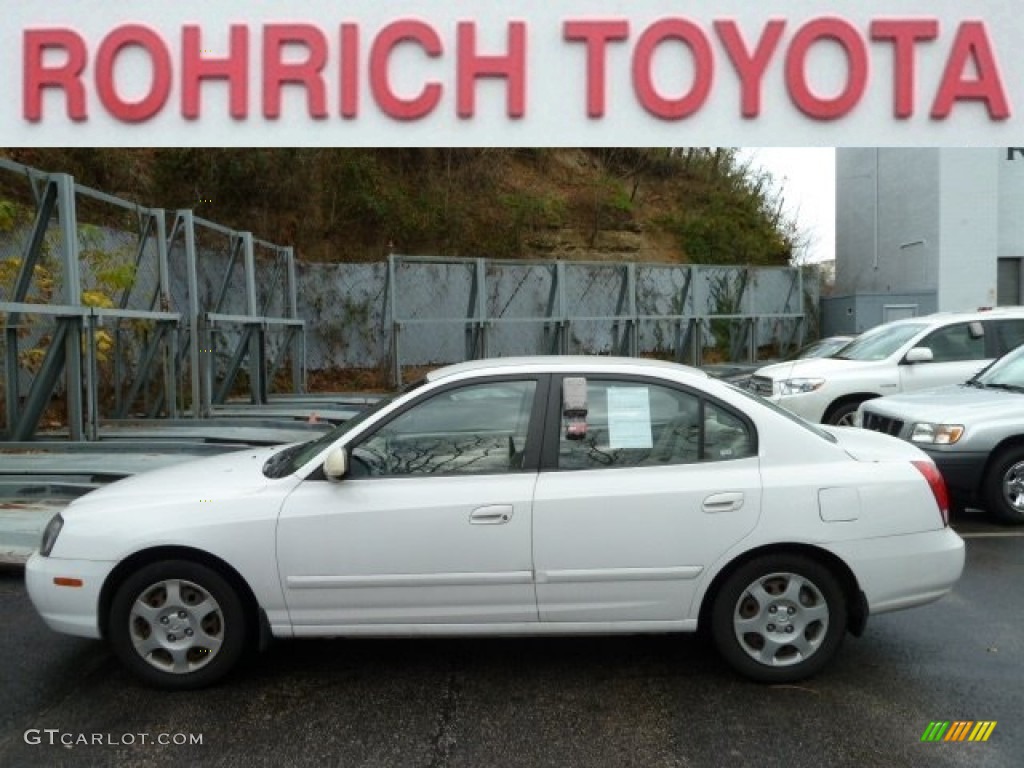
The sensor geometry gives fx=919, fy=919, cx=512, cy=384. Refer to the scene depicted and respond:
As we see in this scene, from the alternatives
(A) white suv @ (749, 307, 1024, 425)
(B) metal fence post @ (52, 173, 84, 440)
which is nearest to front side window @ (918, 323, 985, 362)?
(A) white suv @ (749, 307, 1024, 425)

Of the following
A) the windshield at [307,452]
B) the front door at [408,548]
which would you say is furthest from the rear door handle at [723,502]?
the windshield at [307,452]

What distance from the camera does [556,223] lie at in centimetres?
2186

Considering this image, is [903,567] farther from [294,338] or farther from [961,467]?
[294,338]

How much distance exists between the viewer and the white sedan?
13.2 ft

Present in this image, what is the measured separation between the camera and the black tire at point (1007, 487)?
709cm

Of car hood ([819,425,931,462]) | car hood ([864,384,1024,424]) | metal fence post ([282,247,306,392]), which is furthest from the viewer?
metal fence post ([282,247,306,392])

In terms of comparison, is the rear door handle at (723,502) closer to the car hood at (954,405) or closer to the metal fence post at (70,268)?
the car hood at (954,405)

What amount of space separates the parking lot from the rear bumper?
1.31 feet

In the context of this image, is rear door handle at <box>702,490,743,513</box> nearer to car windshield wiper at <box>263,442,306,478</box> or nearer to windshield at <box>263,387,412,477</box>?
windshield at <box>263,387,412,477</box>

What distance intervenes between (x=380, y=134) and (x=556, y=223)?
1797 centimetres

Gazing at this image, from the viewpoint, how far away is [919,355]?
381 inches

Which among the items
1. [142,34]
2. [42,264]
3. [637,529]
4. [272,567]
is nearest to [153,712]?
[272,567]

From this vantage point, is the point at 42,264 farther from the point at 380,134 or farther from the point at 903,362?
the point at 903,362

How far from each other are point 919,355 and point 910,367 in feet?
0.98
